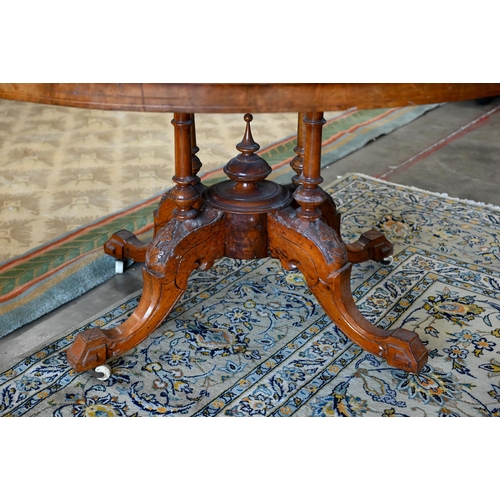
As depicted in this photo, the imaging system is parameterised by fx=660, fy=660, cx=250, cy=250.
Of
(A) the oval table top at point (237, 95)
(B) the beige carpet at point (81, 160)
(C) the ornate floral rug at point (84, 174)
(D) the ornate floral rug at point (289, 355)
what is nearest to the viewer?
(A) the oval table top at point (237, 95)

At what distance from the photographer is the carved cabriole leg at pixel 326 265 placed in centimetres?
132

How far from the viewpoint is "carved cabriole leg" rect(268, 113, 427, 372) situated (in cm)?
132

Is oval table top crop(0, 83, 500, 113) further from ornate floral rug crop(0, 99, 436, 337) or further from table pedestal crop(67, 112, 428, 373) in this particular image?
ornate floral rug crop(0, 99, 436, 337)

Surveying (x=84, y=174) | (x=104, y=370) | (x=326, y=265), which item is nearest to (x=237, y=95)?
(x=326, y=265)

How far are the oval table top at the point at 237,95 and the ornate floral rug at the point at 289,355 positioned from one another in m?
0.61

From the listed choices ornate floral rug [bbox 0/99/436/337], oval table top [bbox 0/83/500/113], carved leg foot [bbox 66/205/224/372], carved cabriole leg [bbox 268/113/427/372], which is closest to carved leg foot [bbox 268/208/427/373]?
carved cabriole leg [bbox 268/113/427/372]

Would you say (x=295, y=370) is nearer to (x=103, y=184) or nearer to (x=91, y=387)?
(x=91, y=387)

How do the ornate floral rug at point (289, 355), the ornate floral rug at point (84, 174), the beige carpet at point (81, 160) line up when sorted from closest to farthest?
the ornate floral rug at point (289, 355) < the ornate floral rug at point (84, 174) < the beige carpet at point (81, 160)

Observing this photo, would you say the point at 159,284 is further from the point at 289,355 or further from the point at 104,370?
the point at 289,355

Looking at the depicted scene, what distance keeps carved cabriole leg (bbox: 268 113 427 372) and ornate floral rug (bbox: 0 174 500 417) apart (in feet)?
0.21

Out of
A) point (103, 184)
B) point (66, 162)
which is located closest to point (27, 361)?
point (103, 184)

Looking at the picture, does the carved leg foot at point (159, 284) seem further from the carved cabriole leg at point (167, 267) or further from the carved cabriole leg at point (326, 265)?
the carved cabriole leg at point (326, 265)

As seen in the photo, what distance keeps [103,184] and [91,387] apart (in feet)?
3.82


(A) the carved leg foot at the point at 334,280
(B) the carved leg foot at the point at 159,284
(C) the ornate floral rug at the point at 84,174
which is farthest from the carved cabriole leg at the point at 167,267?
(C) the ornate floral rug at the point at 84,174
